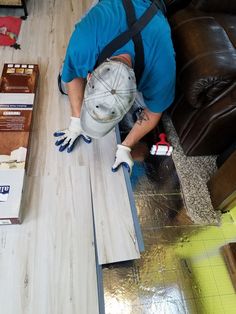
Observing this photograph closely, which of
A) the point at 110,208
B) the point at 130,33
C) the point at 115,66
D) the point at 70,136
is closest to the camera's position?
the point at 115,66

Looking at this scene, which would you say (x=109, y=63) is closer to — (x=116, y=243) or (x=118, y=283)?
(x=116, y=243)

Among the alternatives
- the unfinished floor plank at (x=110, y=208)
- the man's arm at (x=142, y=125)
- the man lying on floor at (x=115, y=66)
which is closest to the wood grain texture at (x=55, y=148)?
the unfinished floor plank at (x=110, y=208)

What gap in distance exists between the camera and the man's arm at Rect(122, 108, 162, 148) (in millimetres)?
1151

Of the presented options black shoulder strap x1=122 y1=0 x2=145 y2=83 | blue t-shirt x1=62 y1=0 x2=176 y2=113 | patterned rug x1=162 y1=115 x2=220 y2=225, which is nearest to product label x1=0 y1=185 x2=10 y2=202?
blue t-shirt x1=62 y1=0 x2=176 y2=113

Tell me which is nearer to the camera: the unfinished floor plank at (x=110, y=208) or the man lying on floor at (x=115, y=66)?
the man lying on floor at (x=115, y=66)

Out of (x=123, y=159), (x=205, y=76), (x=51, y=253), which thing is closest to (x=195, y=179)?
(x=123, y=159)

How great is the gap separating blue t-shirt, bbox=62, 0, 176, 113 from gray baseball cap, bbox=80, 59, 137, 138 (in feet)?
0.43

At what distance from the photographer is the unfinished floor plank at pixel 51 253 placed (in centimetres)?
89

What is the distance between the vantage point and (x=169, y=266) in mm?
1036

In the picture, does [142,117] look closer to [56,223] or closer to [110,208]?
[110,208]

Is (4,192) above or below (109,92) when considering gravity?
below

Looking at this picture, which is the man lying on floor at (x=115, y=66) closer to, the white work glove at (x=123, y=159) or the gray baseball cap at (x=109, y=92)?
the gray baseball cap at (x=109, y=92)

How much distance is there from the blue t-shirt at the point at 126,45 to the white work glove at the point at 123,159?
30 centimetres

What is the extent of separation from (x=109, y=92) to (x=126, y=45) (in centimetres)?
20
